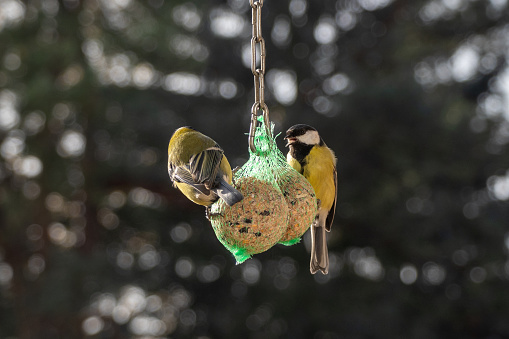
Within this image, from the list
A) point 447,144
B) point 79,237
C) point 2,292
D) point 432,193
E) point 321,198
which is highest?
point 321,198

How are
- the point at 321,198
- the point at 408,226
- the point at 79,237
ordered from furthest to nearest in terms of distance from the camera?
the point at 79,237 < the point at 408,226 < the point at 321,198

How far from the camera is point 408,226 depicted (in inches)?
269

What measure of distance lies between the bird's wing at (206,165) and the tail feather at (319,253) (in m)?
0.66

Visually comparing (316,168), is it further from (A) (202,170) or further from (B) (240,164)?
(B) (240,164)

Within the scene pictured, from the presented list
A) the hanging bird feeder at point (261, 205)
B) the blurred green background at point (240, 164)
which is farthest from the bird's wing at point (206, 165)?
the blurred green background at point (240, 164)

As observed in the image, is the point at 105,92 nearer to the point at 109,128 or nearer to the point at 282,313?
the point at 109,128

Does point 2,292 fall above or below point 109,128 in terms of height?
below

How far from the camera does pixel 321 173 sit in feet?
9.00

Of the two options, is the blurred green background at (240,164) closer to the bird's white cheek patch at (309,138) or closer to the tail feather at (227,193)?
the bird's white cheek patch at (309,138)

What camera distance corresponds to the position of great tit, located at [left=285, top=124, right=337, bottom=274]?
270cm

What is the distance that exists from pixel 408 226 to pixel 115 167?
334 cm

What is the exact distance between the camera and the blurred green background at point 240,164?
6.79 m

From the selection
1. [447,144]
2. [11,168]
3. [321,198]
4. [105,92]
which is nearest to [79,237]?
[11,168]

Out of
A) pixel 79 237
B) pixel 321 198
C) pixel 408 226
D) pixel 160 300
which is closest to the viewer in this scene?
pixel 321 198
